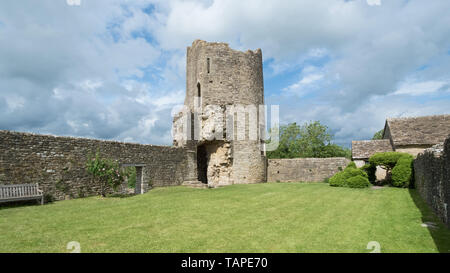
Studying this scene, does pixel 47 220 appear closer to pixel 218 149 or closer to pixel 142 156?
pixel 142 156

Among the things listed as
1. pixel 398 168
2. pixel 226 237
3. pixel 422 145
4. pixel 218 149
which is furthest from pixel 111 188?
pixel 422 145

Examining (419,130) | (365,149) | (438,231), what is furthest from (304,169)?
(438,231)

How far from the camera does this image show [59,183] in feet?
36.8

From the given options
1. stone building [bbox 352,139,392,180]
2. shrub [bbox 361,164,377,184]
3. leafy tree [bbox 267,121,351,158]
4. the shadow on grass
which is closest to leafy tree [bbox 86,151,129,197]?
the shadow on grass

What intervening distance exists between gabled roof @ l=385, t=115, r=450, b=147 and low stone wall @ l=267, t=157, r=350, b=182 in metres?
4.19

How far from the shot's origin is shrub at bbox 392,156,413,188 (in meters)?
14.6

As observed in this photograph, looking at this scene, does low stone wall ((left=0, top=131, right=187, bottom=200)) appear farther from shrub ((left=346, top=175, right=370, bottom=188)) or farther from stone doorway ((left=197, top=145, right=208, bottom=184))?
shrub ((left=346, top=175, right=370, bottom=188))

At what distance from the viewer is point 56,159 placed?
11.2m

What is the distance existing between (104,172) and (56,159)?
213 cm

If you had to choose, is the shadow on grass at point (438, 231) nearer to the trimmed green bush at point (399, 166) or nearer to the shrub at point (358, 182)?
the shrub at point (358, 182)

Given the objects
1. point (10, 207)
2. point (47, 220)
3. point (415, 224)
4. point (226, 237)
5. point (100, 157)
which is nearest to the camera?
point (226, 237)

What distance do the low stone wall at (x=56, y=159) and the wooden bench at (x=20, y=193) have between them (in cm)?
35

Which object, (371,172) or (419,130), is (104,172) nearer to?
(371,172)
